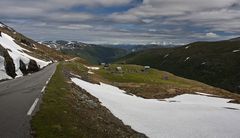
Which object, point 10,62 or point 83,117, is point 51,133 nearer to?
Answer: point 83,117

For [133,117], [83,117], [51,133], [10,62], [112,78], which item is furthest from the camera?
[112,78]

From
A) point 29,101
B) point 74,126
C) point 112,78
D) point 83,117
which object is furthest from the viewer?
point 112,78

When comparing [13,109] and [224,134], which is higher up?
[13,109]

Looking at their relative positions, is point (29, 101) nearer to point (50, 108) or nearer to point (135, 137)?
point (50, 108)

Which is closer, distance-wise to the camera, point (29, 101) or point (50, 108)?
point (50, 108)

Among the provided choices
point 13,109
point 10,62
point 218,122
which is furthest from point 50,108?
point 10,62

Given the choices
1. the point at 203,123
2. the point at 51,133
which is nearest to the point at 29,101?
the point at 51,133

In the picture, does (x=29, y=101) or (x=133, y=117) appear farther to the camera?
(x=133, y=117)

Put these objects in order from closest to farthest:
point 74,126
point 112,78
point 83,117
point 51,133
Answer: point 51,133
point 74,126
point 83,117
point 112,78

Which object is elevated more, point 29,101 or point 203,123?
point 29,101
